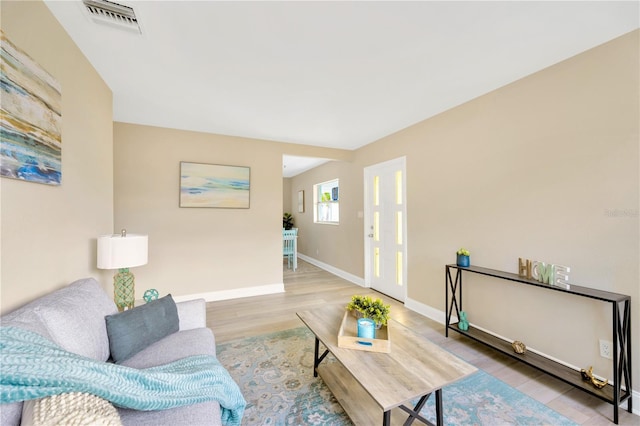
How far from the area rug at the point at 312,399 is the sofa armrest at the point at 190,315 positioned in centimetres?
51

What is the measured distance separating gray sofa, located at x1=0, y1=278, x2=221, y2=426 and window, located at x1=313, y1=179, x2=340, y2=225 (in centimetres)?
397

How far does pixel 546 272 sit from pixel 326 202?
14.0 ft

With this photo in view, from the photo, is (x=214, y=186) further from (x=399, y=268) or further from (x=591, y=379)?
(x=591, y=379)

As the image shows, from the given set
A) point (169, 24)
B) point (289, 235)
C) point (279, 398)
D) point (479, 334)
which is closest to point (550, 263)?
point (479, 334)

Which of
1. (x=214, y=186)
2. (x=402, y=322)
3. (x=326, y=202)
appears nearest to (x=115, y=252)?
(x=214, y=186)

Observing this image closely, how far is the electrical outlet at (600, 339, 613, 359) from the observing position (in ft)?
5.69

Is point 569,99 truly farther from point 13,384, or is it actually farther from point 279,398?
point 13,384

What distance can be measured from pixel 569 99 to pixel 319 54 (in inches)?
76.3

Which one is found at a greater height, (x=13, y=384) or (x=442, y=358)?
(x=13, y=384)

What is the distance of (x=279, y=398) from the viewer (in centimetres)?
172

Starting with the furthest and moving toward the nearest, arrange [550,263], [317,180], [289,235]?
[317,180] → [289,235] → [550,263]

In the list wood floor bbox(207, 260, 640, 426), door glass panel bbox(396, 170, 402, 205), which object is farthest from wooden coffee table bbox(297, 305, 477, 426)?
door glass panel bbox(396, 170, 402, 205)

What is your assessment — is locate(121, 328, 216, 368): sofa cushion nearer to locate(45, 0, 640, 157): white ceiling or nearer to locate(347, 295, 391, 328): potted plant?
A: locate(347, 295, 391, 328): potted plant

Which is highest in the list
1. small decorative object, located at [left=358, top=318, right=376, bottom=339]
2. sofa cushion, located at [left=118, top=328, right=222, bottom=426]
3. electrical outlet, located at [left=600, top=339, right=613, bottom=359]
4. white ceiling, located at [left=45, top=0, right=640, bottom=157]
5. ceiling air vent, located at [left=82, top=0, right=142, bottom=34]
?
ceiling air vent, located at [left=82, top=0, right=142, bottom=34]
